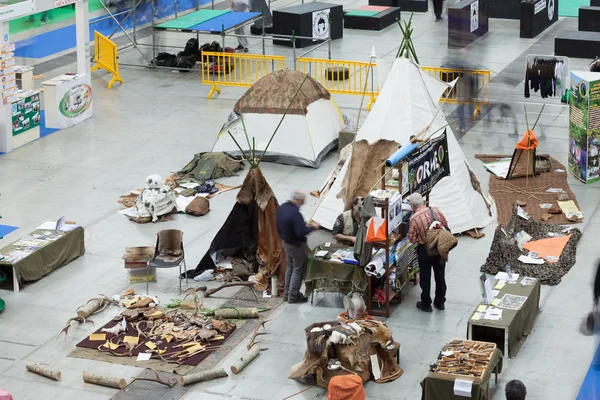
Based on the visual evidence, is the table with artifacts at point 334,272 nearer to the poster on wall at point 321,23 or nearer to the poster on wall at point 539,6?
the poster on wall at point 321,23

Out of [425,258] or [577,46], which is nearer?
[425,258]

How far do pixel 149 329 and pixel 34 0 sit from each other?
390 inches

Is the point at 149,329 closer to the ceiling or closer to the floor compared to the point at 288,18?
closer to the floor

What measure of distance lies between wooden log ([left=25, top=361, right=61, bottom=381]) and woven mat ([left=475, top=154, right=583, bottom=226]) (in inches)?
296

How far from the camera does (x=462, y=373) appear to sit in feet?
37.7

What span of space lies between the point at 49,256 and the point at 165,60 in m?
12.8

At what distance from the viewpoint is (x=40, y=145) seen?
21.6m

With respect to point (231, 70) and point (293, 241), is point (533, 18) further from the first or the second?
point (293, 241)

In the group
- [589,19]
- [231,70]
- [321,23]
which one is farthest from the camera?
[589,19]

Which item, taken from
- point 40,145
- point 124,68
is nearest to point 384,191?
point 40,145

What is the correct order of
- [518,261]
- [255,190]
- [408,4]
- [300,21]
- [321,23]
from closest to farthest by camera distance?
[255,190]
[518,261]
[300,21]
[321,23]
[408,4]

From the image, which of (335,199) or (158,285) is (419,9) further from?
(158,285)

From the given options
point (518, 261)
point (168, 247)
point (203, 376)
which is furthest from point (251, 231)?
point (518, 261)

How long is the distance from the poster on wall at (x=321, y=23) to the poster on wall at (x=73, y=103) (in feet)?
25.9
